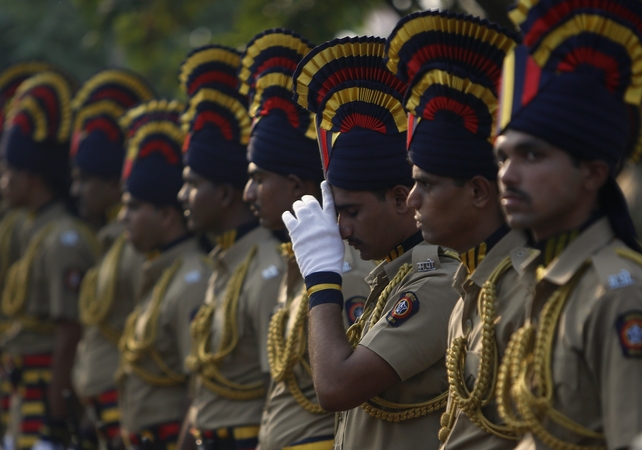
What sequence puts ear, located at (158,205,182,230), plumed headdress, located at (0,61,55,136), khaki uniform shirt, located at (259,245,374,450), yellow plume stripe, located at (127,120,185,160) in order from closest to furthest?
1. khaki uniform shirt, located at (259,245,374,450)
2. ear, located at (158,205,182,230)
3. yellow plume stripe, located at (127,120,185,160)
4. plumed headdress, located at (0,61,55,136)

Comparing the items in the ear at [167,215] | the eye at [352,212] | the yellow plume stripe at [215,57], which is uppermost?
the yellow plume stripe at [215,57]

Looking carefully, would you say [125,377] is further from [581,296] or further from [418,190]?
[581,296]

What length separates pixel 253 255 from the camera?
237 inches

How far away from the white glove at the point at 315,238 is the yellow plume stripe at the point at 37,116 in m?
5.96

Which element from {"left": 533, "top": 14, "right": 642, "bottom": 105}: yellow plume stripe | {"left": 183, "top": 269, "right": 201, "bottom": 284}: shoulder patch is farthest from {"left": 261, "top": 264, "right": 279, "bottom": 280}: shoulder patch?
{"left": 533, "top": 14, "right": 642, "bottom": 105}: yellow plume stripe

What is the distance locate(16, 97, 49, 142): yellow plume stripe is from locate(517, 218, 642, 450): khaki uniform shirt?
7.36 m

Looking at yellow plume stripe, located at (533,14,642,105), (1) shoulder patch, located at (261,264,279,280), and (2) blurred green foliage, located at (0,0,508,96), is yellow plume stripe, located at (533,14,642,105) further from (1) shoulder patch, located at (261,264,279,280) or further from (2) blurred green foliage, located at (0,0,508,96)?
(2) blurred green foliage, located at (0,0,508,96)

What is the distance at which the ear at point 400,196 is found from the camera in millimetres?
4309

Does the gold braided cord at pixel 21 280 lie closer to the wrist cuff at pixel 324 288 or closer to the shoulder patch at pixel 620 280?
the wrist cuff at pixel 324 288

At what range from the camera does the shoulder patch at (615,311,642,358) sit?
275 cm

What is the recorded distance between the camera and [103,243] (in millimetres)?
8703

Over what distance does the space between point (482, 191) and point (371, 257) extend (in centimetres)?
77

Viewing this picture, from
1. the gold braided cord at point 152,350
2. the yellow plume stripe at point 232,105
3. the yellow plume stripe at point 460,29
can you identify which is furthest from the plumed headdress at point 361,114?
the gold braided cord at point 152,350

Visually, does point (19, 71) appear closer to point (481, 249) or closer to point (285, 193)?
point (285, 193)
